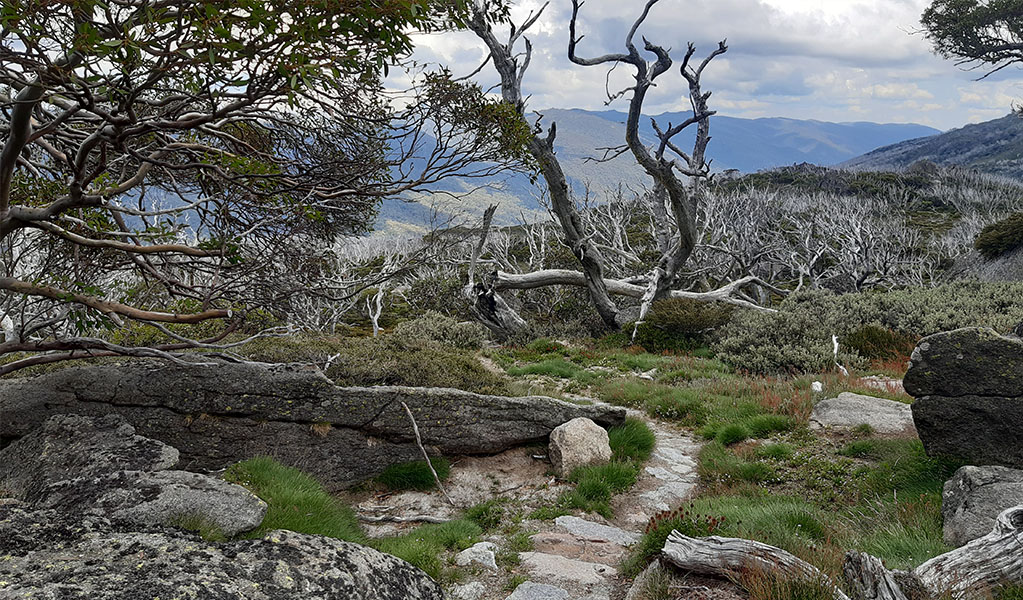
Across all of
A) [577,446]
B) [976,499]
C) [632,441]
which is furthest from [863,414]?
[577,446]

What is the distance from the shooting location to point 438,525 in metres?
7.11

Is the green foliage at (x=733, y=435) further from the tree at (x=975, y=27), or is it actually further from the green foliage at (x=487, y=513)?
the tree at (x=975, y=27)

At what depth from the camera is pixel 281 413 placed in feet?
25.5

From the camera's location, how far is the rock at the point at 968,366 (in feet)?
20.6

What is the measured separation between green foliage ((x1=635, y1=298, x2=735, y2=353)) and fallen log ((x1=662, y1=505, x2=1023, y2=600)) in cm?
1437

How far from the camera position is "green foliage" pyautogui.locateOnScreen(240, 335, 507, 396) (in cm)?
897

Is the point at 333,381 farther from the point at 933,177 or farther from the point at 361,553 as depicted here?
the point at 933,177

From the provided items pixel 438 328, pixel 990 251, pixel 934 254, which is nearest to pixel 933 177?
pixel 934 254

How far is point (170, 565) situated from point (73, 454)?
3.33 m

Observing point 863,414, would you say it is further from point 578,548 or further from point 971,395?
point 578,548

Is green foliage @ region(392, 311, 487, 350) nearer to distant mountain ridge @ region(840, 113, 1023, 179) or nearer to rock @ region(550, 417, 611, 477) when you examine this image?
rock @ region(550, 417, 611, 477)

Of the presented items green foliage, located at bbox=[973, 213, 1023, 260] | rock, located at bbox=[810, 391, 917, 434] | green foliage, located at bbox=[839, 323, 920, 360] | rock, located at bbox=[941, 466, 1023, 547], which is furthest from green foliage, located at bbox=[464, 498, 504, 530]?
green foliage, located at bbox=[973, 213, 1023, 260]

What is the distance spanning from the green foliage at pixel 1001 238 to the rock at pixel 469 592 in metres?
32.9

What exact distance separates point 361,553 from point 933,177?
111587 mm
